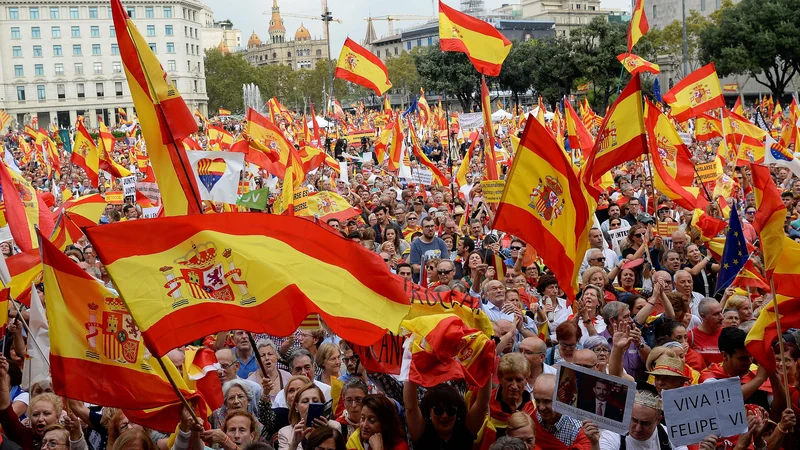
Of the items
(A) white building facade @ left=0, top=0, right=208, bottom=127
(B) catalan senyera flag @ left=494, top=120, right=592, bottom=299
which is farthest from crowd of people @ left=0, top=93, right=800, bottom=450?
(A) white building facade @ left=0, top=0, right=208, bottom=127

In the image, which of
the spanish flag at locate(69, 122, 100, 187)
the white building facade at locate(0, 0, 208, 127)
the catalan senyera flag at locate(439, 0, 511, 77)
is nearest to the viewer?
the catalan senyera flag at locate(439, 0, 511, 77)

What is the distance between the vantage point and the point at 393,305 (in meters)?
5.66

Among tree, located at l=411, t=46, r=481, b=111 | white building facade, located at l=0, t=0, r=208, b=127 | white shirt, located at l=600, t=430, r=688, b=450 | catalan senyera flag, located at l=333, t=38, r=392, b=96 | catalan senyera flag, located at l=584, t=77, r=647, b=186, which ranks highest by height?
white building facade, located at l=0, t=0, r=208, b=127

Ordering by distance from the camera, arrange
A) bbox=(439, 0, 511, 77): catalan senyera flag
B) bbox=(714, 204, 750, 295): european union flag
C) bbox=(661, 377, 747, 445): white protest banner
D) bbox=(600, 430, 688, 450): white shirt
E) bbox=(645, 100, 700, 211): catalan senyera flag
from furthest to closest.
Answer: bbox=(439, 0, 511, 77): catalan senyera flag
bbox=(645, 100, 700, 211): catalan senyera flag
bbox=(714, 204, 750, 295): european union flag
bbox=(600, 430, 688, 450): white shirt
bbox=(661, 377, 747, 445): white protest banner

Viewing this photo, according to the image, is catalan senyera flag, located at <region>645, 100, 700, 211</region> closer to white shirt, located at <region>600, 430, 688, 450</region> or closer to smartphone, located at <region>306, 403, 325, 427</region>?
white shirt, located at <region>600, 430, 688, 450</region>

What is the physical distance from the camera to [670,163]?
12.8 meters

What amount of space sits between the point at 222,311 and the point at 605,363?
2.55m

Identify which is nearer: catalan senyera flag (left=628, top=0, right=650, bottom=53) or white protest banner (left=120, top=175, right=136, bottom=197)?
catalan senyera flag (left=628, top=0, right=650, bottom=53)

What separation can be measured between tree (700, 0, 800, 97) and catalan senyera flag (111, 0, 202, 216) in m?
43.9

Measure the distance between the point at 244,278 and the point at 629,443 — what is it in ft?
7.15

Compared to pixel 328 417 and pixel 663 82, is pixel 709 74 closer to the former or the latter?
pixel 328 417

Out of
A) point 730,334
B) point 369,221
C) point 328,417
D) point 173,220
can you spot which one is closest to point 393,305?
point 328,417

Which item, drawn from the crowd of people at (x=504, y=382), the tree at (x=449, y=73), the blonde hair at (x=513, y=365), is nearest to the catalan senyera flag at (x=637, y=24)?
the crowd of people at (x=504, y=382)

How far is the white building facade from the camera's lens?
11388 centimetres
